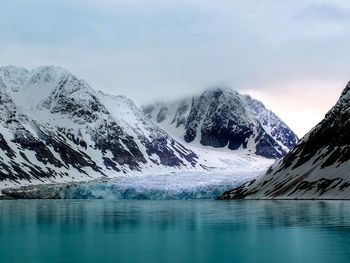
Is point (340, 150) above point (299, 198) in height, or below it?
above

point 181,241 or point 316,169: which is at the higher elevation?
point 316,169

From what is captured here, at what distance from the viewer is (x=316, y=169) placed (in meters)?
163

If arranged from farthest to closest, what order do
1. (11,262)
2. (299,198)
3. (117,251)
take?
(299,198) → (117,251) → (11,262)

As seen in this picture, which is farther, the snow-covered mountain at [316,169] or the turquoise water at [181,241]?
the snow-covered mountain at [316,169]

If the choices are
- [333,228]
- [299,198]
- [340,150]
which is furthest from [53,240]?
[340,150]

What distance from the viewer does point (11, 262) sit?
1554 inches

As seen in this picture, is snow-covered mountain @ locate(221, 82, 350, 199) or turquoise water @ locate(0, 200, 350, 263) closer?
turquoise water @ locate(0, 200, 350, 263)

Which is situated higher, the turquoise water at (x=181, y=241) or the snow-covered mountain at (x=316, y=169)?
the snow-covered mountain at (x=316, y=169)

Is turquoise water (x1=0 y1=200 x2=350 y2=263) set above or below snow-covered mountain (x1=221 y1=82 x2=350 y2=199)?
below

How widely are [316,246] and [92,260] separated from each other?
17.4m

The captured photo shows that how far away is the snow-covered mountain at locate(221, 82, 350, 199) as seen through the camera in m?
149

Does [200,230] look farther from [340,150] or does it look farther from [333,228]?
[340,150]

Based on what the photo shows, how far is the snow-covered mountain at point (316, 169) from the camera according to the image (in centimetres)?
14875

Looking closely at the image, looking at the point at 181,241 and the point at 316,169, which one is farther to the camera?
the point at 316,169
